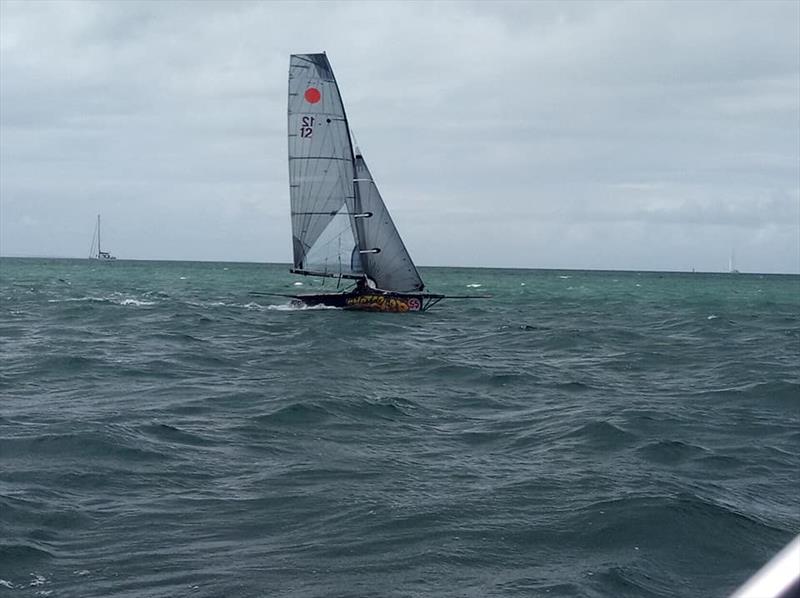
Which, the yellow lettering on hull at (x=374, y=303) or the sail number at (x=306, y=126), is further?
the sail number at (x=306, y=126)

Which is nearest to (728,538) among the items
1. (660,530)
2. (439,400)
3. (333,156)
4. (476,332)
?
(660,530)

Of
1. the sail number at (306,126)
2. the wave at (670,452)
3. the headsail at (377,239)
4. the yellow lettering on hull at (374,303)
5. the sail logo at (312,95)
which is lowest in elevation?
the wave at (670,452)

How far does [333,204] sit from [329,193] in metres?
0.52

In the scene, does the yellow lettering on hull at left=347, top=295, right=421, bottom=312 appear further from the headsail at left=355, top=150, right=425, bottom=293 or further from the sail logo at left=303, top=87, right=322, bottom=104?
the sail logo at left=303, top=87, right=322, bottom=104

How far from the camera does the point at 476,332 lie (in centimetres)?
3378

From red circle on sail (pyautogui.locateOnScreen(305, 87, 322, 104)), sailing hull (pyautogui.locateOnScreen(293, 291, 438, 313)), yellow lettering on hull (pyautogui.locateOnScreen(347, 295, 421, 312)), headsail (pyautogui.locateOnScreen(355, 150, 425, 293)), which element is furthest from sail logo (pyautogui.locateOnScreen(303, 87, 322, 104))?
yellow lettering on hull (pyautogui.locateOnScreen(347, 295, 421, 312))

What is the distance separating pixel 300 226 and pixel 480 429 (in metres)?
27.0

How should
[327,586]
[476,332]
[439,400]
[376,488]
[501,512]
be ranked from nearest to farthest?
[327,586] → [501,512] → [376,488] → [439,400] → [476,332]

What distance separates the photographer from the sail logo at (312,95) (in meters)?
39.0

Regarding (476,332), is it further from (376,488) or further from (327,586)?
(327,586)

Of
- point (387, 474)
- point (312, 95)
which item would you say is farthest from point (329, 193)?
point (387, 474)

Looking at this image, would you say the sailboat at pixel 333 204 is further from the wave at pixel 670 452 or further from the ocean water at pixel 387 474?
the wave at pixel 670 452

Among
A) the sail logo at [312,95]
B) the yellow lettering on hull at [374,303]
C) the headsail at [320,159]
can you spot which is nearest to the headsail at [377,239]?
the headsail at [320,159]

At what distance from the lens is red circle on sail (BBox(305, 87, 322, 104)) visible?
128 feet
